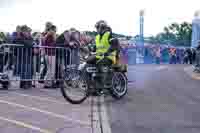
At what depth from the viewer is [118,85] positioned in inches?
371

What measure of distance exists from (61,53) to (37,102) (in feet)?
9.77

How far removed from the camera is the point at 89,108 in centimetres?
807

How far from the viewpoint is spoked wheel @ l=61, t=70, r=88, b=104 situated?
334 inches

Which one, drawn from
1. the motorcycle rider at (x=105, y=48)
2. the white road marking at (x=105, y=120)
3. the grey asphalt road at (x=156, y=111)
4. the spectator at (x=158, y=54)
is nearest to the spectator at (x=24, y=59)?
the motorcycle rider at (x=105, y=48)

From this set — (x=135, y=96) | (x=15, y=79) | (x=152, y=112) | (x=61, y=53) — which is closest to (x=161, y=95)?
(x=135, y=96)

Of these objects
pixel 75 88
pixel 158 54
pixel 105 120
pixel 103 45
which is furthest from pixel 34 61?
pixel 158 54

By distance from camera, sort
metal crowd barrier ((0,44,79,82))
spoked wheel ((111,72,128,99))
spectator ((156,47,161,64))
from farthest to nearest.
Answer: spectator ((156,47,161,64))
metal crowd barrier ((0,44,79,82))
spoked wheel ((111,72,128,99))

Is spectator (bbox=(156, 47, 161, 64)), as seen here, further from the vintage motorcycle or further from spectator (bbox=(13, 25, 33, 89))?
the vintage motorcycle

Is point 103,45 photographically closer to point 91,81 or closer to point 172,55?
point 91,81

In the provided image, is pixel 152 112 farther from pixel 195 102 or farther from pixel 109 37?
pixel 109 37

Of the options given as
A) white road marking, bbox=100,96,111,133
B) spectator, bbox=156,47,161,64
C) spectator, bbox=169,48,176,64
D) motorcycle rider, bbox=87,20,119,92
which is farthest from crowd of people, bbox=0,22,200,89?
spectator, bbox=169,48,176,64

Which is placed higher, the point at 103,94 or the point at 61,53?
the point at 61,53

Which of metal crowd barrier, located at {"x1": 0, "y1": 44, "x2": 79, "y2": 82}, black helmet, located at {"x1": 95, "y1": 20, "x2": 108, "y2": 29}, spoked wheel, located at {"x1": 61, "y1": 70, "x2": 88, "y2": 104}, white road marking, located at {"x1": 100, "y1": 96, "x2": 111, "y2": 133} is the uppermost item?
black helmet, located at {"x1": 95, "y1": 20, "x2": 108, "y2": 29}

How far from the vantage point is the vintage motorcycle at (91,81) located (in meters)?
8.59
